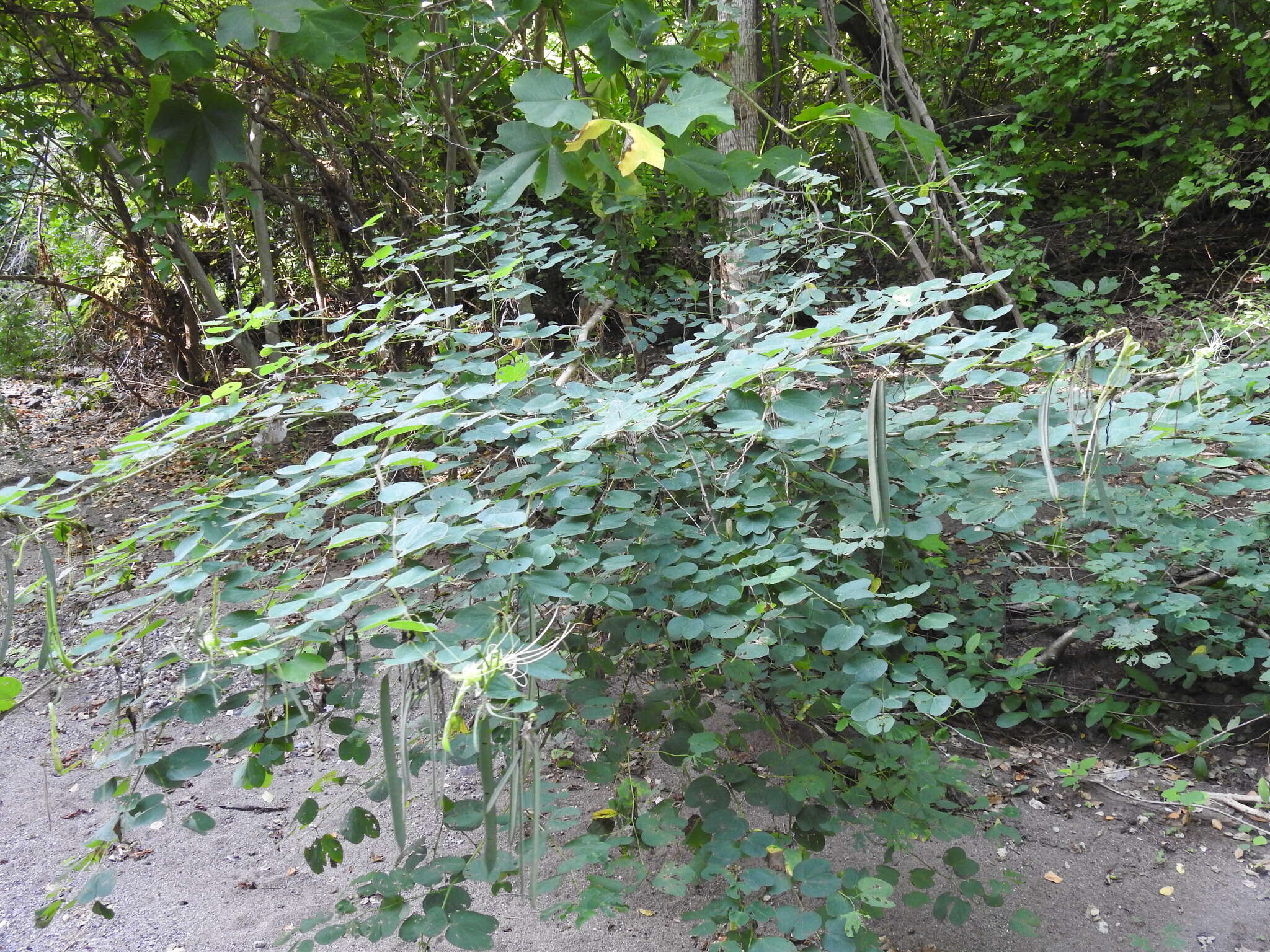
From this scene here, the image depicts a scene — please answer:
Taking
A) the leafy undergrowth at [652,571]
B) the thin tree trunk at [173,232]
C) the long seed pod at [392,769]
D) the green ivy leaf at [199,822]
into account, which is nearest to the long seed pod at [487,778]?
the leafy undergrowth at [652,571]

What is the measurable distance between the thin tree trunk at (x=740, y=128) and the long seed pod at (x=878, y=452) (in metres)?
1.43

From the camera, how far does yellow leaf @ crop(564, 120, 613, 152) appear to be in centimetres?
137

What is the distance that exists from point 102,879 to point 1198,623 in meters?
2.39

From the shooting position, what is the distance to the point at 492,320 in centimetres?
218

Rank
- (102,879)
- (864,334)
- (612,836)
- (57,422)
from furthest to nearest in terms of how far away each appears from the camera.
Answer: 1. (57,422)
2. (612,836)
3. (864,334)
4. (102,879)

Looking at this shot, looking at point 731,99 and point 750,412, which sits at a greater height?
point 731,99

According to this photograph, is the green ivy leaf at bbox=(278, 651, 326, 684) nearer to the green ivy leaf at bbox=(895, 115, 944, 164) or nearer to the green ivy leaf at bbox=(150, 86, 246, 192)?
the green ivy leaf at bbox=(150, 86, 246, 192)

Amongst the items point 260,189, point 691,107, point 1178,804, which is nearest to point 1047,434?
point 691,107

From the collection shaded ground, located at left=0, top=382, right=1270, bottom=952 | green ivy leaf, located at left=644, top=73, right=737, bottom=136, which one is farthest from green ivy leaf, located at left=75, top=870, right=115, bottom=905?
green ivy leaf, located at left=644, top=73, right=737, bottom=136

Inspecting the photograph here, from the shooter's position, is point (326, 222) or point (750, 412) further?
point (326, 222)

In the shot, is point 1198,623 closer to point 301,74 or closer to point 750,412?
point 750,412

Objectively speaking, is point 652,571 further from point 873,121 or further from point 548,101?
point 873,121

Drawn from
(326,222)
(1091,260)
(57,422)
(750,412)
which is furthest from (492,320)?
(57,422)

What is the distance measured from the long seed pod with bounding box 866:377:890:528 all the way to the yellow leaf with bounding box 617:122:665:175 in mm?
501
